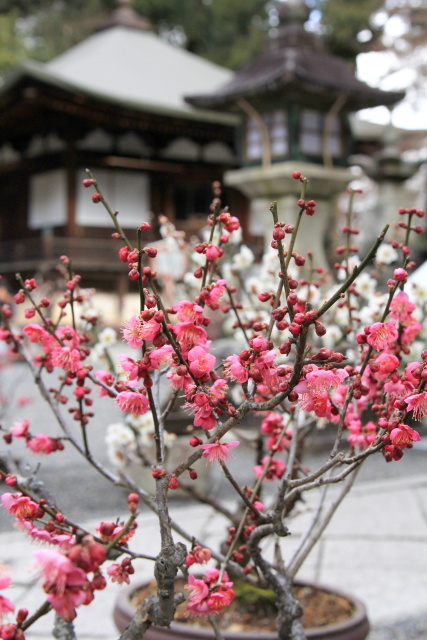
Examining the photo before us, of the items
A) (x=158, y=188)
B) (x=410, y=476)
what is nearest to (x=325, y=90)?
(x=410, y=476)

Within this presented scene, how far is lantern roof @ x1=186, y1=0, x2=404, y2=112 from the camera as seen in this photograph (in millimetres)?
8141

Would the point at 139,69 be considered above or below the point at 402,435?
above

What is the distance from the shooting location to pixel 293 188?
779cm

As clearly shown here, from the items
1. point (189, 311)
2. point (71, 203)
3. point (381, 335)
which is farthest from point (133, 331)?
point (71, 203)

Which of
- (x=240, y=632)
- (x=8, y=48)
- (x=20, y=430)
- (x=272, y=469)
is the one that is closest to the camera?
(x=20, y=430)

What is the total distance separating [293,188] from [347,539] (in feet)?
14.8

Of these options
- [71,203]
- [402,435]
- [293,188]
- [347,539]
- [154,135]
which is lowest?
[347,539]

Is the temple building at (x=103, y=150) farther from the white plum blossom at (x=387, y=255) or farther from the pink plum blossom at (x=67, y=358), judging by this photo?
the pink plum blossom at (x=67, y=358)

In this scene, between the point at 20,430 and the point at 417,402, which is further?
the point at 20,430

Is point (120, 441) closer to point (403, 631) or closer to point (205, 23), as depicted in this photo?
point (403, 631)

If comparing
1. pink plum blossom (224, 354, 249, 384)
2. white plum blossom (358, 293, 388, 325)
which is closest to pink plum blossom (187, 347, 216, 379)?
pink plum blossom (224, 354, 249, 384)

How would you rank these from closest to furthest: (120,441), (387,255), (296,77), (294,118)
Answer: (387,255)
(120,441)
(296,77)
(294,118)

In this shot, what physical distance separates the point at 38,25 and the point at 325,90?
50.5 ft

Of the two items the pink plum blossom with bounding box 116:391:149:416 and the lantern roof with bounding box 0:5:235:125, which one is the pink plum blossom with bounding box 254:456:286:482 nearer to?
the pink plum blossom with bounding box 116:391:149:416
